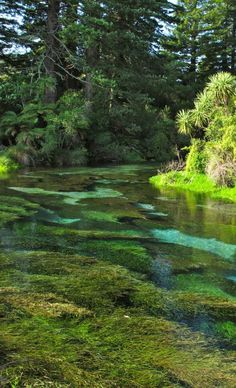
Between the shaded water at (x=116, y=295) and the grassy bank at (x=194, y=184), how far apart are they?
2952mm

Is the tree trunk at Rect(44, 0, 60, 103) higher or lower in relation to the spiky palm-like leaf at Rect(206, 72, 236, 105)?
higher

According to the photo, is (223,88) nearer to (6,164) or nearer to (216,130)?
(216,130)

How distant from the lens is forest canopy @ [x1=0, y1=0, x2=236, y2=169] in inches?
977

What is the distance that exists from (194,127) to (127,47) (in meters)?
12.0

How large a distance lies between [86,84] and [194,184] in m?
14.4

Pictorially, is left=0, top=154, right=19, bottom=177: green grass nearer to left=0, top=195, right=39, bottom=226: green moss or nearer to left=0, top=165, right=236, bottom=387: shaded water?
left=0, top=195, right=39, bottom=226: green moss

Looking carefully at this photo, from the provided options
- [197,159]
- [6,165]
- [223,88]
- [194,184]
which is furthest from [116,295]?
[6,165]

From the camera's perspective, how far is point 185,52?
40.0 meters

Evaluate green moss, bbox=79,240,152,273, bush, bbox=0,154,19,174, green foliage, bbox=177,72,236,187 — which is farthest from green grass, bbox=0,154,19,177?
green moss, bbox=79,240,152,273

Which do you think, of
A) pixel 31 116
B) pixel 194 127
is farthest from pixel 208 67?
pixel 194 127

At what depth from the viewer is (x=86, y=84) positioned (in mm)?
28688

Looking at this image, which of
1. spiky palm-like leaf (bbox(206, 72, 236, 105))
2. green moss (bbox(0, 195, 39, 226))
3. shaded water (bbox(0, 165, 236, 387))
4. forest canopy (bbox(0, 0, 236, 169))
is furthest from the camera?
forest canopy (bbox(0, 0, 236, 169))

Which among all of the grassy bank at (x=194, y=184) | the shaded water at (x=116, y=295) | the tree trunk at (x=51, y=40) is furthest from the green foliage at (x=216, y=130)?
the tree trunk at (x=51, y=40)

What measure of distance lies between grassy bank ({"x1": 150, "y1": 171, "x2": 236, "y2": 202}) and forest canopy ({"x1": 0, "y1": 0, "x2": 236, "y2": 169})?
707cm
